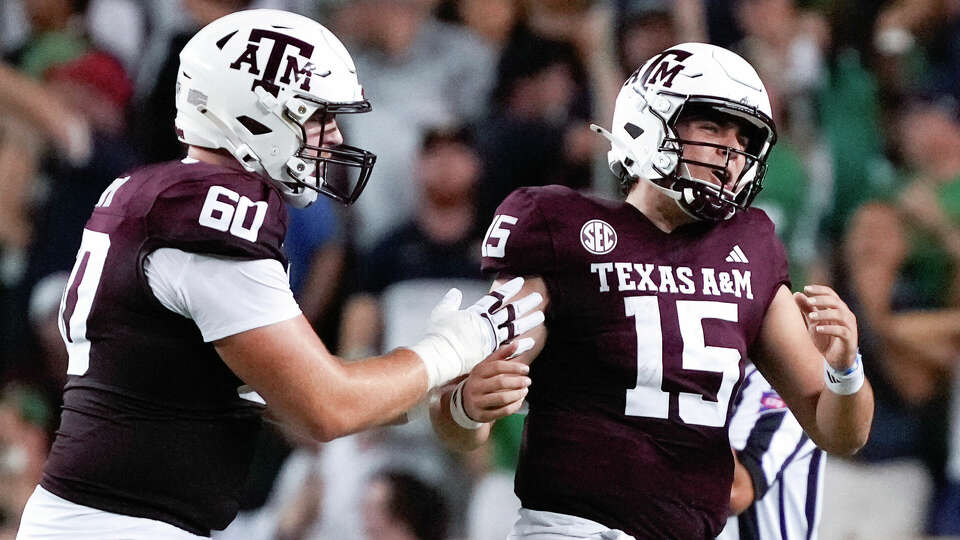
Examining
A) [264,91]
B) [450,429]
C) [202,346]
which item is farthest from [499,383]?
[264,91]

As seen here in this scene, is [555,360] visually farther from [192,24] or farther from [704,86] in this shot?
[192,24]

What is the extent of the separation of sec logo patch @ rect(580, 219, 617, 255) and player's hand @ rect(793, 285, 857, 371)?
15.5 inches

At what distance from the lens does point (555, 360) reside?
2848mm

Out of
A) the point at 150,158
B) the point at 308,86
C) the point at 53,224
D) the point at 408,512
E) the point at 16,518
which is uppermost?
the point at 308,86

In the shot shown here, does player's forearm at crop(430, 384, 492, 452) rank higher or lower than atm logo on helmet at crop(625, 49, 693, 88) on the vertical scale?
lower

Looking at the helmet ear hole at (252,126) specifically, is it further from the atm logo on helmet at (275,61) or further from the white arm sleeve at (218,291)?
the white arm sleeve at (218,291)

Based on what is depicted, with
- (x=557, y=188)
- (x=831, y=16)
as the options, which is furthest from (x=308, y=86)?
(x=831, y=16)

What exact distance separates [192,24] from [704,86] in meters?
2.98

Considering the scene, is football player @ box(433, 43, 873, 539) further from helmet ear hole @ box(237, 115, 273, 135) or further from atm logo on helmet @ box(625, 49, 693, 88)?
helmet ear hole @ box(237, 115, 273, 135)

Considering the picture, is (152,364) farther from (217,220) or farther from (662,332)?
(662,332)


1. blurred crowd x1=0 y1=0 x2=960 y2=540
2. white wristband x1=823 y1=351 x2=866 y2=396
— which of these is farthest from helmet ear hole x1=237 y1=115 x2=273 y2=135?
blurred crowd x1=0 y1=0 x2=960 y2=540

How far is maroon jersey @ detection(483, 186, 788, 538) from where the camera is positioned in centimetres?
277

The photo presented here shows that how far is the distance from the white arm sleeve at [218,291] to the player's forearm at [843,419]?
1161mm

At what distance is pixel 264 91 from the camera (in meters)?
2.57
